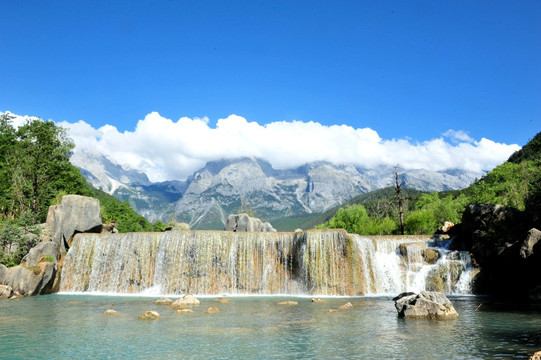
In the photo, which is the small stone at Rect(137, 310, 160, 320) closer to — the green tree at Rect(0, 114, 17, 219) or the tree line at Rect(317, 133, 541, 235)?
the green tree at Rect(0, 114, 17, 219)

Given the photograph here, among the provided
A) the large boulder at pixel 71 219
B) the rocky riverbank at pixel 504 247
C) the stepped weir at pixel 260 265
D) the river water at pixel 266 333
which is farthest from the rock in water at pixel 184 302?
the rocky riverbank at pixel 504 247

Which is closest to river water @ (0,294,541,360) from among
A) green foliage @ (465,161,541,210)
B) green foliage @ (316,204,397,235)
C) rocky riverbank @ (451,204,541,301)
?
rocky riverbank @ (451,204,541,301)

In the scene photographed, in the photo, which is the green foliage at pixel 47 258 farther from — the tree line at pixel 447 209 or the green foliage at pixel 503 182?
the green foliage at pixel 503 182

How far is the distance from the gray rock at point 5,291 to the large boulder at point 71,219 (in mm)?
7305

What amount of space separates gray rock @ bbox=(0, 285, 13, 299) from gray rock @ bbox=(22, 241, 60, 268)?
273 centimetres

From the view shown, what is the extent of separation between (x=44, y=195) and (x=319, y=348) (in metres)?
43.3

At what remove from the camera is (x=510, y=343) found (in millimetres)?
14930

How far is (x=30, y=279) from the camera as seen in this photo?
3120 centimetres

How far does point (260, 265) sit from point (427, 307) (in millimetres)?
16877

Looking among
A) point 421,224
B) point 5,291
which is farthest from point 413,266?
point 5,291

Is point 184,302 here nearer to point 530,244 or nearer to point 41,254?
point 41,254

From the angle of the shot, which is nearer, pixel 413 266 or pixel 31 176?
pixel 413 266

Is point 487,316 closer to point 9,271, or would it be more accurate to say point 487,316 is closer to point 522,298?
point 522,298

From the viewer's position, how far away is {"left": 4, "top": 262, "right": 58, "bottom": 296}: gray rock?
101 ft
